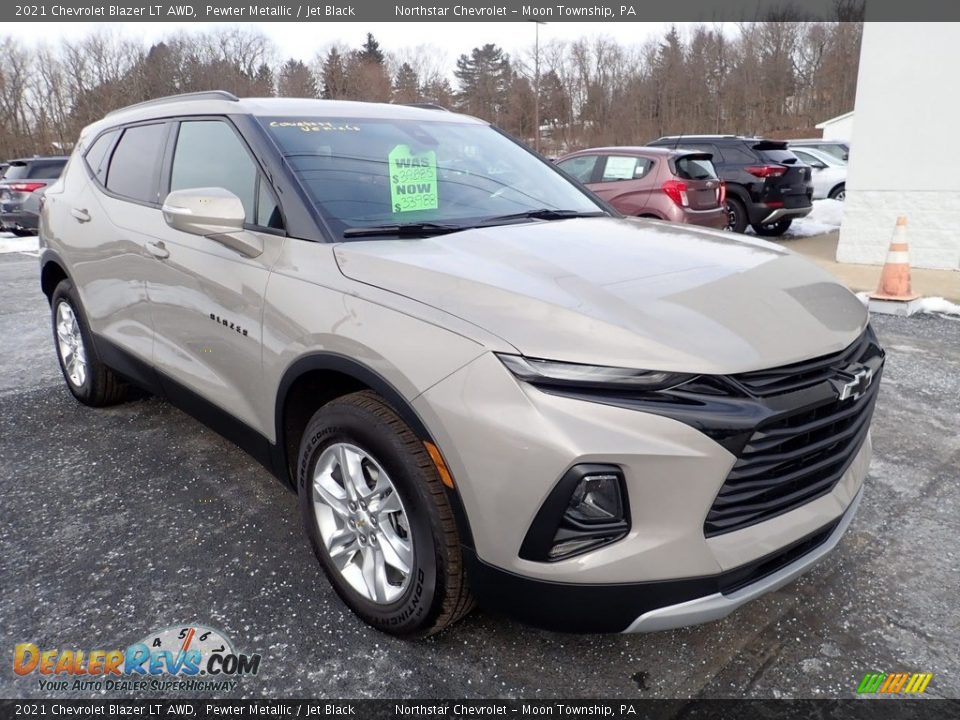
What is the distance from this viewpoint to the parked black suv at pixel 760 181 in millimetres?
11641

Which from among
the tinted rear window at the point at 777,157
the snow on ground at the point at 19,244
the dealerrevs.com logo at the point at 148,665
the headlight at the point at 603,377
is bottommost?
the snow on ground at the point at 19,244

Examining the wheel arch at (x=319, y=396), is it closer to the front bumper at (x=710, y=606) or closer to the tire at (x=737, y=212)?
the front bumper at (x=710, y=606)

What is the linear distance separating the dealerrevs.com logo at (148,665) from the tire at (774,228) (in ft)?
38.4

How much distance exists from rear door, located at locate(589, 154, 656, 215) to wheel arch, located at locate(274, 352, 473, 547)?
731 cm

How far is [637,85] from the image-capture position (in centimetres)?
4972

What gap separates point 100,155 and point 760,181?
10304 millimetres

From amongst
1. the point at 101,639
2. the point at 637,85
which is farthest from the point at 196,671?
the point at 637,85

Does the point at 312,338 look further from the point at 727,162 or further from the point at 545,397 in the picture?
the point at 727,162

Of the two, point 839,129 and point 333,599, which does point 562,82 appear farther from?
point 333,599

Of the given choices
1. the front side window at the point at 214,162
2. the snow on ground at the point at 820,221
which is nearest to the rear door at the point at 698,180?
the snow on ground at the point at 820,221


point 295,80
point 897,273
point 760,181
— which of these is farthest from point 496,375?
point 295,80

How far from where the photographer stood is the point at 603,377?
1804 mm

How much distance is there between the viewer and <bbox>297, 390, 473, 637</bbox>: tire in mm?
2021

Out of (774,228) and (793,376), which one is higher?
(793,376)
